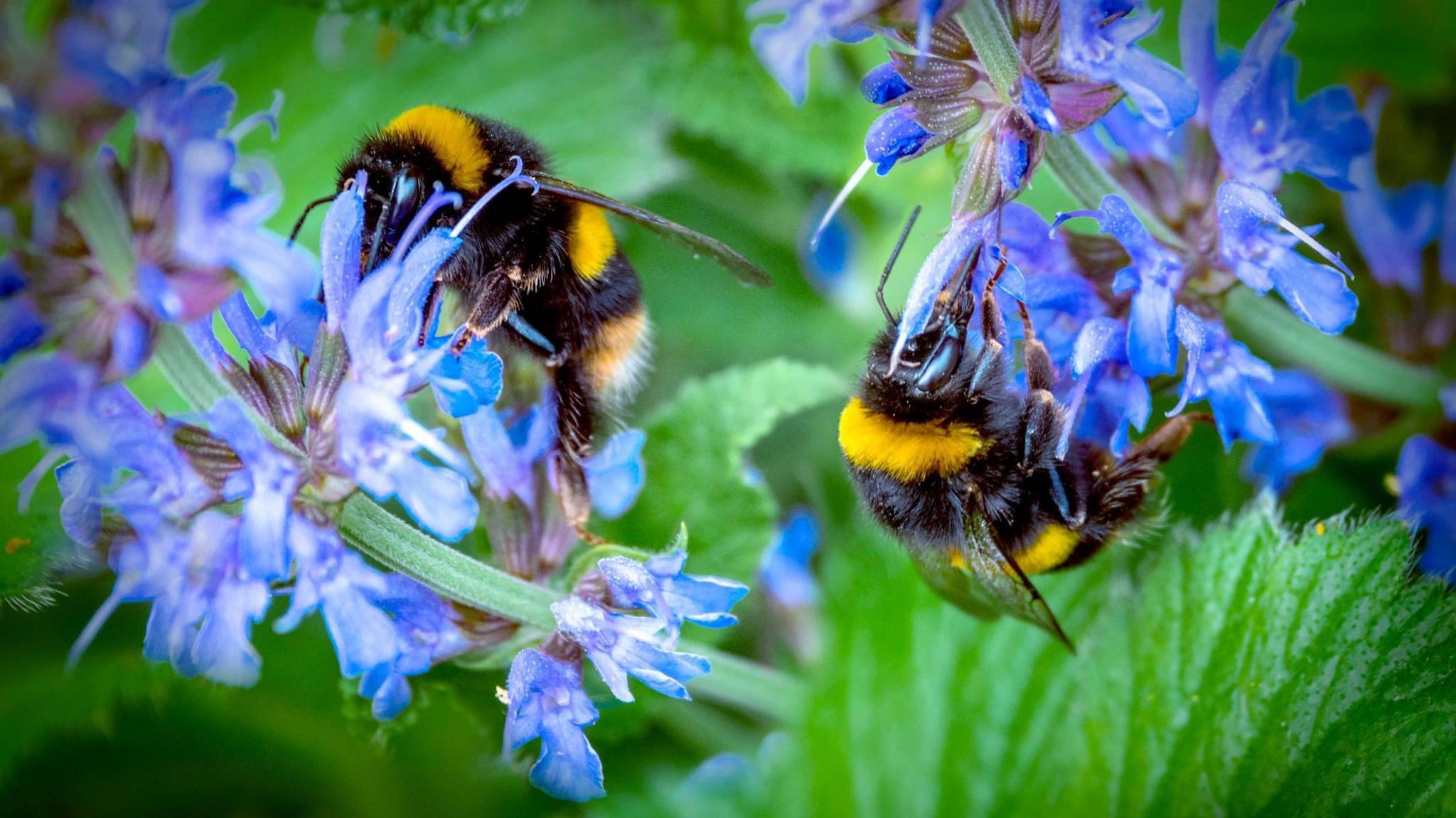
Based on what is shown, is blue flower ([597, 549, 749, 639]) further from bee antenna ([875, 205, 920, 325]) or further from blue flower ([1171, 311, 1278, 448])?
blue flower ([1171, 311, 1278, 448])

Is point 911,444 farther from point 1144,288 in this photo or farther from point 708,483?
point 708,483

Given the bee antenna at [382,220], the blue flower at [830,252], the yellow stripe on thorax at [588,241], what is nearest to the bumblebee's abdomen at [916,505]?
the yellow stripe on thorax at [588,241]

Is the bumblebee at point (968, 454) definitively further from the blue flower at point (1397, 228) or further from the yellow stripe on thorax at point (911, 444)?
the blue flower at point (1397, 228)

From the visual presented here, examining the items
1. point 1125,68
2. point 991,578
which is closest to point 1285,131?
point 1125,68

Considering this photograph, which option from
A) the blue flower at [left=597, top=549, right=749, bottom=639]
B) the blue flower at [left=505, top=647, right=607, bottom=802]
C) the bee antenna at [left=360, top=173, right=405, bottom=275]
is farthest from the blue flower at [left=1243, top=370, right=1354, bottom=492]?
the bee antenna at [left=360, top=173, right=405, bottom=275]

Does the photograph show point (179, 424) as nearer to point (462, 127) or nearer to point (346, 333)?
point (346, 333)

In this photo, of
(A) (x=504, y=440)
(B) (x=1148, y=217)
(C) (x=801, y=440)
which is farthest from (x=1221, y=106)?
(C) (x=801, y=440)
